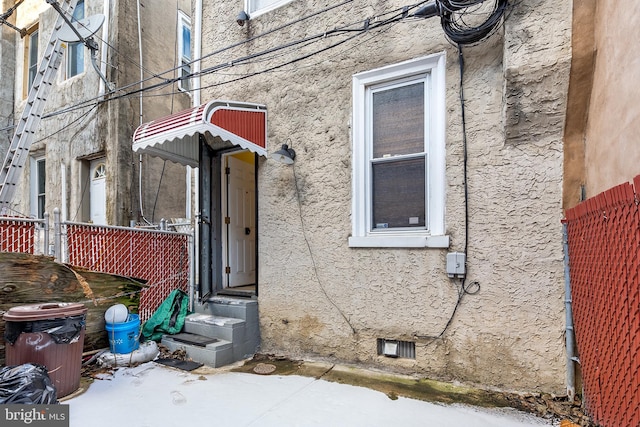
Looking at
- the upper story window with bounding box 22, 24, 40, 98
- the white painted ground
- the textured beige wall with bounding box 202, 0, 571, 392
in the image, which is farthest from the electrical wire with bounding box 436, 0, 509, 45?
the upper story window with bounding box 22, 24, 40, 98

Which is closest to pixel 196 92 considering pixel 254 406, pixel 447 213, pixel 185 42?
pixel 447 213

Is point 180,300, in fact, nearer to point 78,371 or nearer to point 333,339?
point 78,371

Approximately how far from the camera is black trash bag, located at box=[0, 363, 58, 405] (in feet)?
9.34

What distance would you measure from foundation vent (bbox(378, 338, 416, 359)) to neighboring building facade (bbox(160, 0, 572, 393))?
0.02 m

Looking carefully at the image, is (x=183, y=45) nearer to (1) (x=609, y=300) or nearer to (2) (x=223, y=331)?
(2) (x=223, y=331)

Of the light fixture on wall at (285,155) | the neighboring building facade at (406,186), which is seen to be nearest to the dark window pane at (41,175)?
the neighboring building facade at (406,186)

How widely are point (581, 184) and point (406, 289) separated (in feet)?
6.88

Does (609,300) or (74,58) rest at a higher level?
(74,58)

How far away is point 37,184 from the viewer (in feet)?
31.9

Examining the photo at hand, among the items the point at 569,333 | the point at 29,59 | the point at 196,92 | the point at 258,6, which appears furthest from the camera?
the point at 29,59

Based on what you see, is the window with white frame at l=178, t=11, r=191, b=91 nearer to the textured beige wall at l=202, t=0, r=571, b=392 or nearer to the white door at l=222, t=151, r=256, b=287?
the white door at l=222, t=151, r=256, b=287

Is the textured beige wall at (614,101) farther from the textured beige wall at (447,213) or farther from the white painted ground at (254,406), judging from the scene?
the white painted ground at (254,406)

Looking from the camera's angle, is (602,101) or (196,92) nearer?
(602,101)

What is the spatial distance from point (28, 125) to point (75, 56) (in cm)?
350
